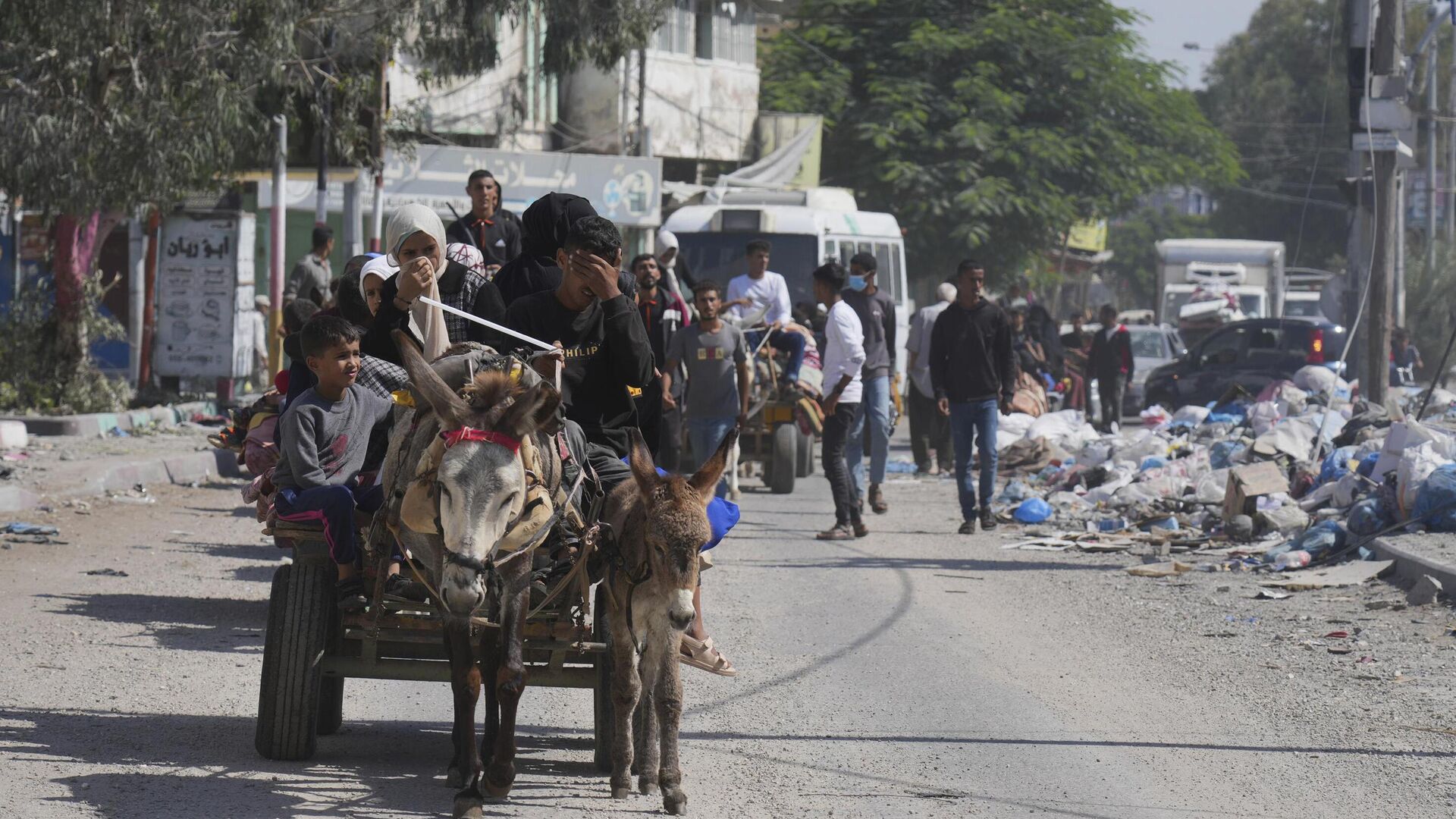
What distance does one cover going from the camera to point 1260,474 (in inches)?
565

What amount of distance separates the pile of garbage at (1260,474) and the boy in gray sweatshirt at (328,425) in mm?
7655

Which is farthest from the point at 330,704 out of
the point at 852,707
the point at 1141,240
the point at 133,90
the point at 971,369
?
the point at 1141,240

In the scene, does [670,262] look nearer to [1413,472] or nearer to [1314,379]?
[1413,472]

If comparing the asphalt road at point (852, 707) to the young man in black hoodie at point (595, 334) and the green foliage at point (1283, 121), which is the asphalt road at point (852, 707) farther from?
the green foliage at point (1283, 121)

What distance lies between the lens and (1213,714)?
7.55 meters

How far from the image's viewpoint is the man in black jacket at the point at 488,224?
36.3 ft

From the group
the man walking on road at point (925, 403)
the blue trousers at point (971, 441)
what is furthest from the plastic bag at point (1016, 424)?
the blue trousers at point (971, 441)

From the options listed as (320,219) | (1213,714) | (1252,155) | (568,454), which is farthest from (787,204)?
(1252,155)

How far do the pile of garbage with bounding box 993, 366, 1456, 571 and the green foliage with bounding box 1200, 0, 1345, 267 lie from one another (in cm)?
4617

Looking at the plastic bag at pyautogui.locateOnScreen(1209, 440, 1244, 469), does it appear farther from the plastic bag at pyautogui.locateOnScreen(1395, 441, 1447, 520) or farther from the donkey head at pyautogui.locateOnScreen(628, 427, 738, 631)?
the donkey head at pyautogui.locateOnScreen(628, 427, 738, 631)

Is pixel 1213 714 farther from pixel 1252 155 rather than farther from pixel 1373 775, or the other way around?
pixel 1252 155

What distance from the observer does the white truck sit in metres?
44.9

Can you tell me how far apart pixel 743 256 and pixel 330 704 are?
46.6 feet

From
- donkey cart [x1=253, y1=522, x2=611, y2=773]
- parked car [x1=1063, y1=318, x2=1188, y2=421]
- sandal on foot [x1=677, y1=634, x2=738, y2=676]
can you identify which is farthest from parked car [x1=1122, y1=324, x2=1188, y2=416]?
donkey cart [x1=253, y1=522, x2=611, y2=773]
